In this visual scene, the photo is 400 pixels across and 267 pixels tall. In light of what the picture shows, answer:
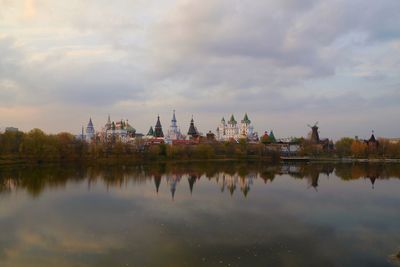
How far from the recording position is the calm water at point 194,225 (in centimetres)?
911

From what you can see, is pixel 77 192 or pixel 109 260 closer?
pixel 109 260

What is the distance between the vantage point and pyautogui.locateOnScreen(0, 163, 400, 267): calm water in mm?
9109

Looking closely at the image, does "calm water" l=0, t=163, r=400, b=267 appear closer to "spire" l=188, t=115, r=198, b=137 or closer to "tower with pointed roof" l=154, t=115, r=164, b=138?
"tower with pointed roof" l=154, t=115, r=164, b=138

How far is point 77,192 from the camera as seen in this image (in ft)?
64.4

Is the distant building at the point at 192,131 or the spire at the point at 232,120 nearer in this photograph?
the distant building at the point at 192,131

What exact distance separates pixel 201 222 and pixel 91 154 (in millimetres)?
32036

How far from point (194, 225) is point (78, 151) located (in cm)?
3254

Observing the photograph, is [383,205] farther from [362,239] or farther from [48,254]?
[48,254]

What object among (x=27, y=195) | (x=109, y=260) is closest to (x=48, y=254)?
(x=109, y=260)

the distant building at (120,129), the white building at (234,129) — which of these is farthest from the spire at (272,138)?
the distant building at (120,129)

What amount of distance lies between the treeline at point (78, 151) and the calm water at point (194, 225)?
53.8 feet

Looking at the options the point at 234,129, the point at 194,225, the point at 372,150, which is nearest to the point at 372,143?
the point at 372,150

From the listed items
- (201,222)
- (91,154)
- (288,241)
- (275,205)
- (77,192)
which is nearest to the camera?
(288,241)

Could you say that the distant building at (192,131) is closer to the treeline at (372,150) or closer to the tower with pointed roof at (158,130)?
the tower with pointed roof at (158,130)
